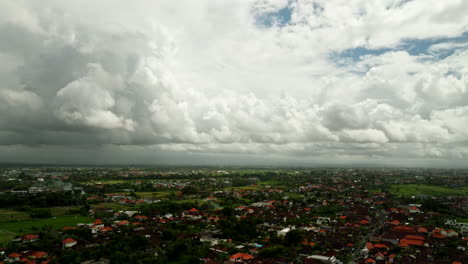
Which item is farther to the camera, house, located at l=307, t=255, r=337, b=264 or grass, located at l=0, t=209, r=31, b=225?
grass, located at l=0, t=209, r=31, b=225

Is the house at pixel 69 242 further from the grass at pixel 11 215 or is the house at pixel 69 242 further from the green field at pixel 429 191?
the green field at pixel 429 191

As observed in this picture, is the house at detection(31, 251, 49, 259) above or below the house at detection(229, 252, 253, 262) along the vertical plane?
above

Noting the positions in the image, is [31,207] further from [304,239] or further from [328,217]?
[328,217]

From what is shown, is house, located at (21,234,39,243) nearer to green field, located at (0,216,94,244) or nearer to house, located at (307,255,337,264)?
green field, located at (0,216,94,244)

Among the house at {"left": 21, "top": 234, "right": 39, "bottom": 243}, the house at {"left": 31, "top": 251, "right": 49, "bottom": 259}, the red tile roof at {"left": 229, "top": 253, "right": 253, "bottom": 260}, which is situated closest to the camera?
the house at {"left": 31, "top": 251, "right": 49, "bottom": 259}

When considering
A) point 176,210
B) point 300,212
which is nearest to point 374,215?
point 300,212

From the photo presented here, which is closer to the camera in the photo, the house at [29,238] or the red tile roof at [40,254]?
the red tile roof at [40,254]


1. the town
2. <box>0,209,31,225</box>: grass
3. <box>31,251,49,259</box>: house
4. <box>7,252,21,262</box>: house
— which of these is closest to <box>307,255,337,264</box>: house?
the town

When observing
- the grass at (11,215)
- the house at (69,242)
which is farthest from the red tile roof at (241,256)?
the grass at (11,215)
